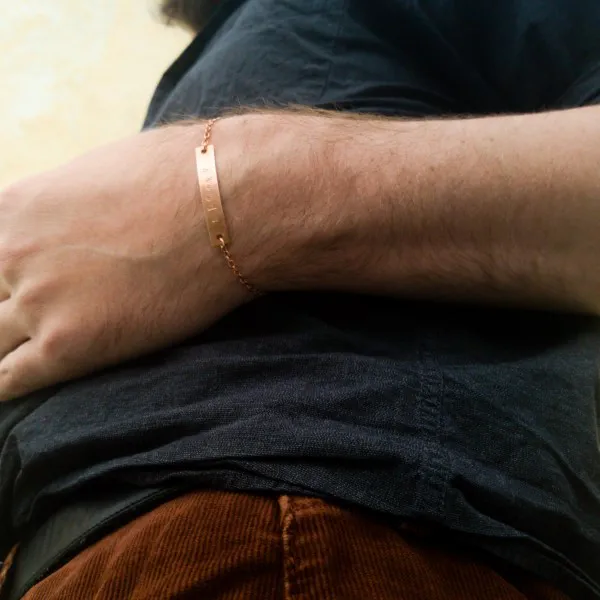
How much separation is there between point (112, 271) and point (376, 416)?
26cm

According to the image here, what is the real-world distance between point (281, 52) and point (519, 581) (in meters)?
0.54

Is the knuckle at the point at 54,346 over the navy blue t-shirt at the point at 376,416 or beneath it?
over

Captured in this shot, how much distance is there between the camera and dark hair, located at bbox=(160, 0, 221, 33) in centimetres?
94

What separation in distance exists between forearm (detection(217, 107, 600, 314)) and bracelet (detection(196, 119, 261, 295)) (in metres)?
0.02

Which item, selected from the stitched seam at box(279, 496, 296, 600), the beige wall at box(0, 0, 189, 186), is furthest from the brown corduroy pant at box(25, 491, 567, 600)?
the beige wall at box(0, 0, 189, 186)

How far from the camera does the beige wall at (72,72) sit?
104 cm

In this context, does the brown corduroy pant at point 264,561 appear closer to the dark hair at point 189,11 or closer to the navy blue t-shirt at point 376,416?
the navy blue t-shirt at point 376,416

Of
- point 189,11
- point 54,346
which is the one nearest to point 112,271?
point 54,346

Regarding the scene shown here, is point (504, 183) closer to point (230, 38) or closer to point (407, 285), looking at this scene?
point (407, 285)

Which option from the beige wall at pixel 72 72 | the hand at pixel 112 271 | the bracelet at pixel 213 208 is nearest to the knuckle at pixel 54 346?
the hand at pixel 112 271

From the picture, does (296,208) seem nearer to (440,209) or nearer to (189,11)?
(440,209)

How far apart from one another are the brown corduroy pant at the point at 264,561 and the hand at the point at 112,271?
17cm

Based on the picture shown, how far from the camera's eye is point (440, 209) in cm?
47

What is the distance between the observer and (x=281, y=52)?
631mm
